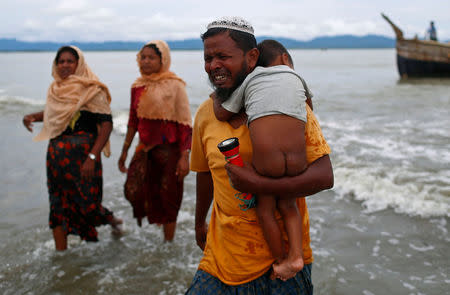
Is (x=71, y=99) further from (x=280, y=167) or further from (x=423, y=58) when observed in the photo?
(x=423, y=58)

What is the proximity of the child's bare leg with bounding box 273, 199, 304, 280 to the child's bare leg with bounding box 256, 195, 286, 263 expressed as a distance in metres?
0.03

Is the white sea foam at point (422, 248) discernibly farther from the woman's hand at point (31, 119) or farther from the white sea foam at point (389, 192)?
the woman's hand at point (31, 119)

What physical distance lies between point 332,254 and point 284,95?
2994mm

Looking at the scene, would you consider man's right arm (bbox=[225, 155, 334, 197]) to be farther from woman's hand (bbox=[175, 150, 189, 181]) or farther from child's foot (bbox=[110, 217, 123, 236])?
child's foot (bbox=[110, 217, 123, 236])

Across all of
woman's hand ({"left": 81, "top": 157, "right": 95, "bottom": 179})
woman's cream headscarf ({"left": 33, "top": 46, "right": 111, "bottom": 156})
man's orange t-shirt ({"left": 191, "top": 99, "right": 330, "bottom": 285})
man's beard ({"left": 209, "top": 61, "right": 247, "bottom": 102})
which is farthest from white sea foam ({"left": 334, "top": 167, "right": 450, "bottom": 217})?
man's beard ({"left": 209, "top": 61, "right": 247, "bottom": 102})

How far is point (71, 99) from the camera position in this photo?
384 centimetres

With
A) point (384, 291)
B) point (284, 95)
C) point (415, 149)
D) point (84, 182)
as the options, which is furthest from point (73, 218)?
point (415, 149)

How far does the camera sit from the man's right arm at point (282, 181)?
1.59 m

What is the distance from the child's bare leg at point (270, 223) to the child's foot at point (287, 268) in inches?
1.1

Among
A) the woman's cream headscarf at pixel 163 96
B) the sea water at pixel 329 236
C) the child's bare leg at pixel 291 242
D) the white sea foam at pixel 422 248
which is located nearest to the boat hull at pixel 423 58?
the sea water at pixel 329 236

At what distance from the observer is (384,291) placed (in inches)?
136

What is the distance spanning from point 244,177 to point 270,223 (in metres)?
0.22

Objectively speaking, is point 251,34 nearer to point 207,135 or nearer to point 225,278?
point 207,135

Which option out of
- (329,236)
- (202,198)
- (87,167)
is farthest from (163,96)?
(329,236)
